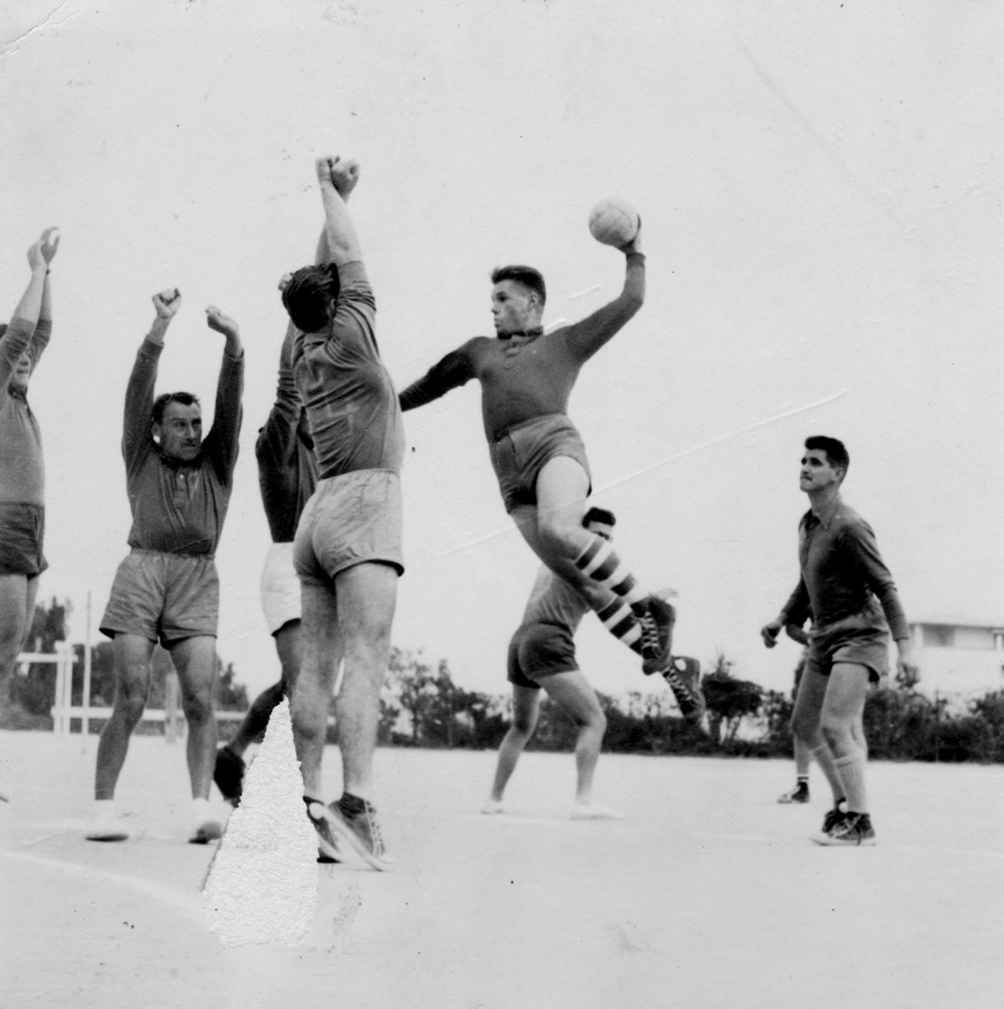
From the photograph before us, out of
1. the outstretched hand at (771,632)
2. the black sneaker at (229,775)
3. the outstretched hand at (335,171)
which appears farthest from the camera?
the outstretched hand at (771,632)

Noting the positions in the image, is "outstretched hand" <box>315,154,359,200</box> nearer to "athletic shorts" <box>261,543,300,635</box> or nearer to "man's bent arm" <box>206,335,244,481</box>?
"man's bent arm" <box>206,335,244,481</box>

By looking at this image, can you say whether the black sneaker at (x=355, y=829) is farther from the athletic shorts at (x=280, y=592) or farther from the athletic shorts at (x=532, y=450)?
the athletic shorts at (x=532, y=450)

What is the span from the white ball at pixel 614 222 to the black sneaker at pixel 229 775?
2273 millimetres

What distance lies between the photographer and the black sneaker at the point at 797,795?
6910 mm

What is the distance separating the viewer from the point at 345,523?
480 centimetres

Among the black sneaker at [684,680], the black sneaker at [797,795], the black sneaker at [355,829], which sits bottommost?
the black sneaker at [355,829]

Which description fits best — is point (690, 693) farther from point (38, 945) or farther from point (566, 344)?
point (38, 945)

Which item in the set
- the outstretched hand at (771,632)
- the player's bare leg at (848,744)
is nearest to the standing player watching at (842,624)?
the player's bare leg at (848,744)

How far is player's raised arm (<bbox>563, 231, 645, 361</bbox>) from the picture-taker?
17.8 ft

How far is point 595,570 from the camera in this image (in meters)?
5.41

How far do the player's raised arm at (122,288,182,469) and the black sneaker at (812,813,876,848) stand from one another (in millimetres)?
2851

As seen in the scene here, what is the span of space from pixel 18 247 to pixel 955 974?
4.10 metres

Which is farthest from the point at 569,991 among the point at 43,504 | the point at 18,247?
the point at 18,247

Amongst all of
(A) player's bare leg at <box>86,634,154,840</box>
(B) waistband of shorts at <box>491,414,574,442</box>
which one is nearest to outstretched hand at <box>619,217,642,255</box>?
(B) waistband of shorts at <box>491,414,574,442</box>
